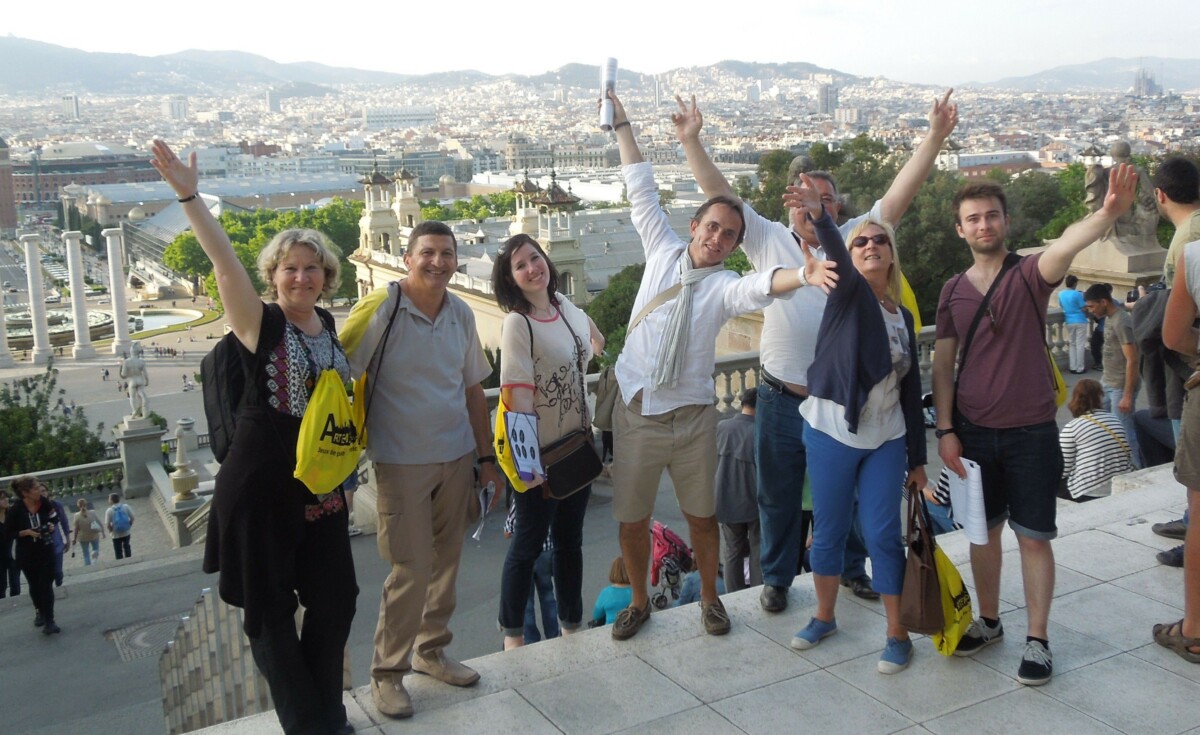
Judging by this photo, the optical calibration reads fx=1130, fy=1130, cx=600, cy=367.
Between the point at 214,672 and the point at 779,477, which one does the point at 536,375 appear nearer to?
the point at 779,477

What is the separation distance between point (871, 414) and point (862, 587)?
1029mm

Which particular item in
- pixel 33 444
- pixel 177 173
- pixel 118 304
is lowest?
pixel 118 304

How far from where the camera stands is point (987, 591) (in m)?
3.88

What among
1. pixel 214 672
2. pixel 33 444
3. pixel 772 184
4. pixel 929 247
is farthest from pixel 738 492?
pixel 772 184

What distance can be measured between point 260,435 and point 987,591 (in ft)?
8.08

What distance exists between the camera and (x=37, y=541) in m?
8.55

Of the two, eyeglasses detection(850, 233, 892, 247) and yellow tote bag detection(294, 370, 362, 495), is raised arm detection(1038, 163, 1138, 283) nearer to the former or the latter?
eyeglasses detection(850, 233, 892, 247)

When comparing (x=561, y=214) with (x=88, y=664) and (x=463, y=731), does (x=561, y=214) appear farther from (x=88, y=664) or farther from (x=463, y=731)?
(x=463, y=731)

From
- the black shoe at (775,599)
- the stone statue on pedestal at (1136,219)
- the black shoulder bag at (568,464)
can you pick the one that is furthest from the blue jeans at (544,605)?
the stone statue on pedestal at (1136,219)

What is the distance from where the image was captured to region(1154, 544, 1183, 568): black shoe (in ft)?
15.2

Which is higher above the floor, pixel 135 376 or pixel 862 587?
pixel 862 587

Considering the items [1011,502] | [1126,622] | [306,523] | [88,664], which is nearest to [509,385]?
[306,523]

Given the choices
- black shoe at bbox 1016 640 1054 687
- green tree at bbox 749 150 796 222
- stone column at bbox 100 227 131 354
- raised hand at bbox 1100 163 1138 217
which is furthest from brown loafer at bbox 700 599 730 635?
stone column at bbox 100 227 131 354

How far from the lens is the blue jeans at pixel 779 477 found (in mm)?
4051
